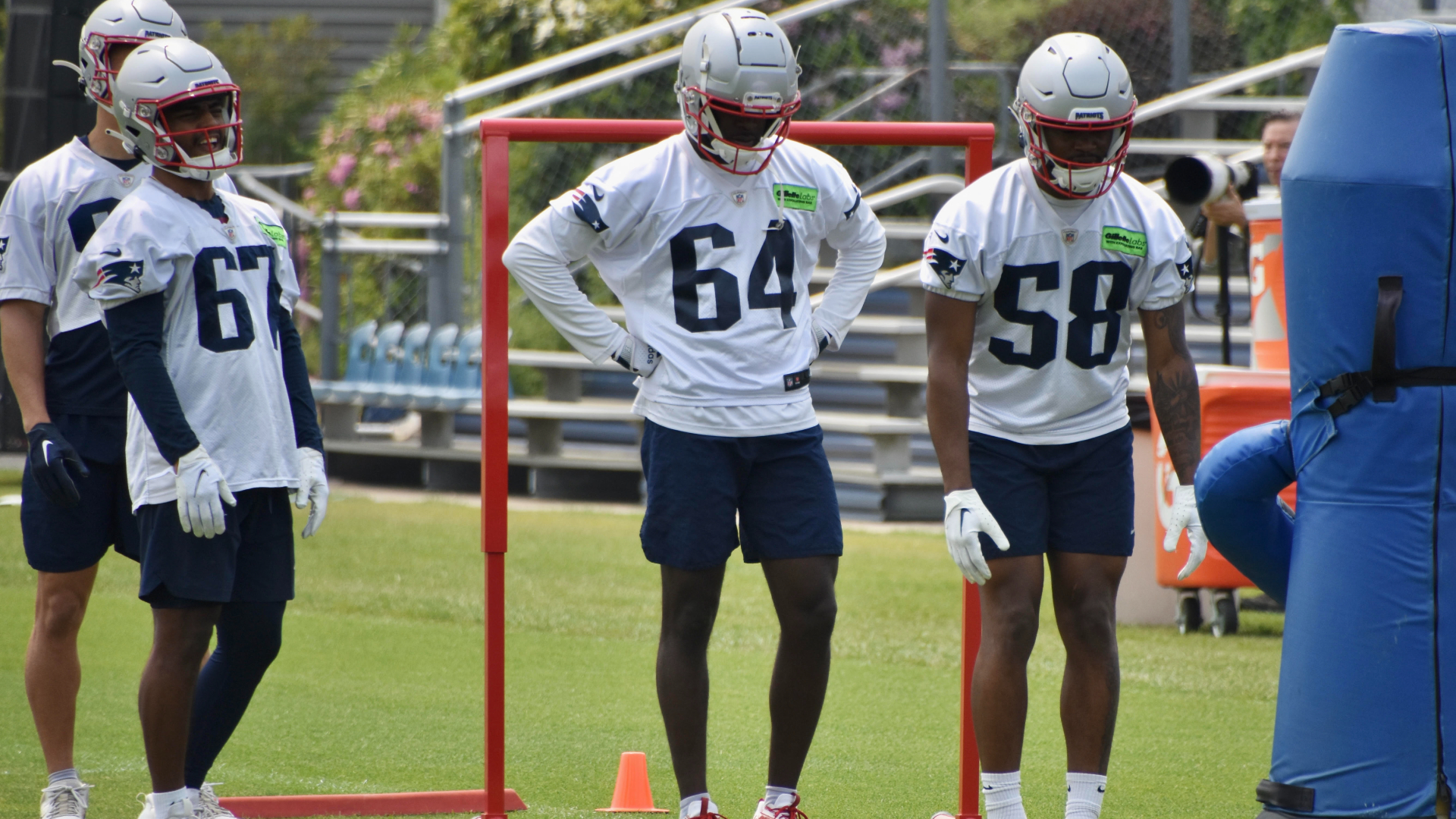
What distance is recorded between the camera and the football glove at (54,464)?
3799 mm

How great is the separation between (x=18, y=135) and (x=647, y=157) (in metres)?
8.03

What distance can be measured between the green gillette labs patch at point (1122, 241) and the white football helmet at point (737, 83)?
0.76 meters

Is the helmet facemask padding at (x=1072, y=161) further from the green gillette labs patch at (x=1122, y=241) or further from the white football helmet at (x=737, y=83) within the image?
the white football helmet at (x=737, y=83)

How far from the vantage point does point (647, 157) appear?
399 centimetres

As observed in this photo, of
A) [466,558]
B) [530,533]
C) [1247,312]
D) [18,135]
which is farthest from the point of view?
[1247,312]

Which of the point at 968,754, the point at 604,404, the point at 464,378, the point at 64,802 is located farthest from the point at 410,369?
the point at 968,754

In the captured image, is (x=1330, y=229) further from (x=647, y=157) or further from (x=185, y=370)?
(x=185, y=370)

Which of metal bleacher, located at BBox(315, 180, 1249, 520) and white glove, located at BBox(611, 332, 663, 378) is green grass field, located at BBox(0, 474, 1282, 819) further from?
metal bleacher, located at BBox(315, 180, 1249, 520)

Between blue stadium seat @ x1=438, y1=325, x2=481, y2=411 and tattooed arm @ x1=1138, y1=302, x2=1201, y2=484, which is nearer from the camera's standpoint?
tattooed arm @ x1=1138, y1=302, x2=1201, y2=484

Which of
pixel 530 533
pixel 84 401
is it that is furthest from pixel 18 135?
pixel 84 401

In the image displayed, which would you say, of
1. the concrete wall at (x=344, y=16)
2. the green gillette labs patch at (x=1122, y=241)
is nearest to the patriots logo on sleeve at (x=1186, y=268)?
the green gillette labs patch at (x=1122, y=241)

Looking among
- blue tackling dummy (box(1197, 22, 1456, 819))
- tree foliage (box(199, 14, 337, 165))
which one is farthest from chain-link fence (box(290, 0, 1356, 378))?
blue tackling dummy (box(1197, 22, 1456, 819))

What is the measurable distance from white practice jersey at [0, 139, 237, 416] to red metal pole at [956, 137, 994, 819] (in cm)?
188

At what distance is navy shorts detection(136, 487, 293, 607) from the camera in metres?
3.63
